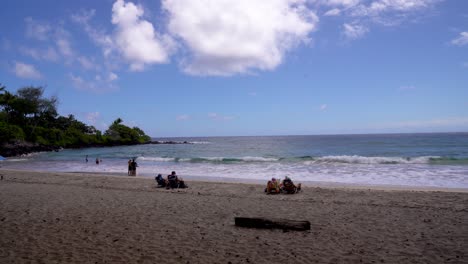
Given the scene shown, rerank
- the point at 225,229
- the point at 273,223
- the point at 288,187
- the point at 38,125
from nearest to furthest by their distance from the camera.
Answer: the point at 273,223 < the point at 225,229 < the point at 288,187 < the point at 38,125

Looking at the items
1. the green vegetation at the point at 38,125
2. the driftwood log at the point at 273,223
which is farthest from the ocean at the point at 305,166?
the green vegetation at the point at 38,125

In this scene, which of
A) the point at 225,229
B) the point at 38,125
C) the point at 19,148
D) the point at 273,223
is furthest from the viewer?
the point at 38,125

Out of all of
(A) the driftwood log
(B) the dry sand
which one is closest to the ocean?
(B) the dry sand

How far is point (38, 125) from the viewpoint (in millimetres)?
75000

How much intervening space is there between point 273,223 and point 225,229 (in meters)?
1.15

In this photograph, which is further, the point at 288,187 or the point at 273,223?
the point at 288,187

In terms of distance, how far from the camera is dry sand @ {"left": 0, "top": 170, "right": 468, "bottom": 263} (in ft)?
19.1

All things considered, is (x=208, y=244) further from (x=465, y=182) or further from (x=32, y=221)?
(x=465, y=182)

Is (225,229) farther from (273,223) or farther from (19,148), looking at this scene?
(19,148)

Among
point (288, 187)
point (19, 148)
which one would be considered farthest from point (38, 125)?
point (288, 187)

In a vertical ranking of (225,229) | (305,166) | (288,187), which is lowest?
(305,166)

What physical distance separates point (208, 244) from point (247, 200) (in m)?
5.11

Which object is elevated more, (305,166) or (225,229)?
(225,229)

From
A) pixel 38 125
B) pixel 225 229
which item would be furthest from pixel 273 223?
pixel 38 125
